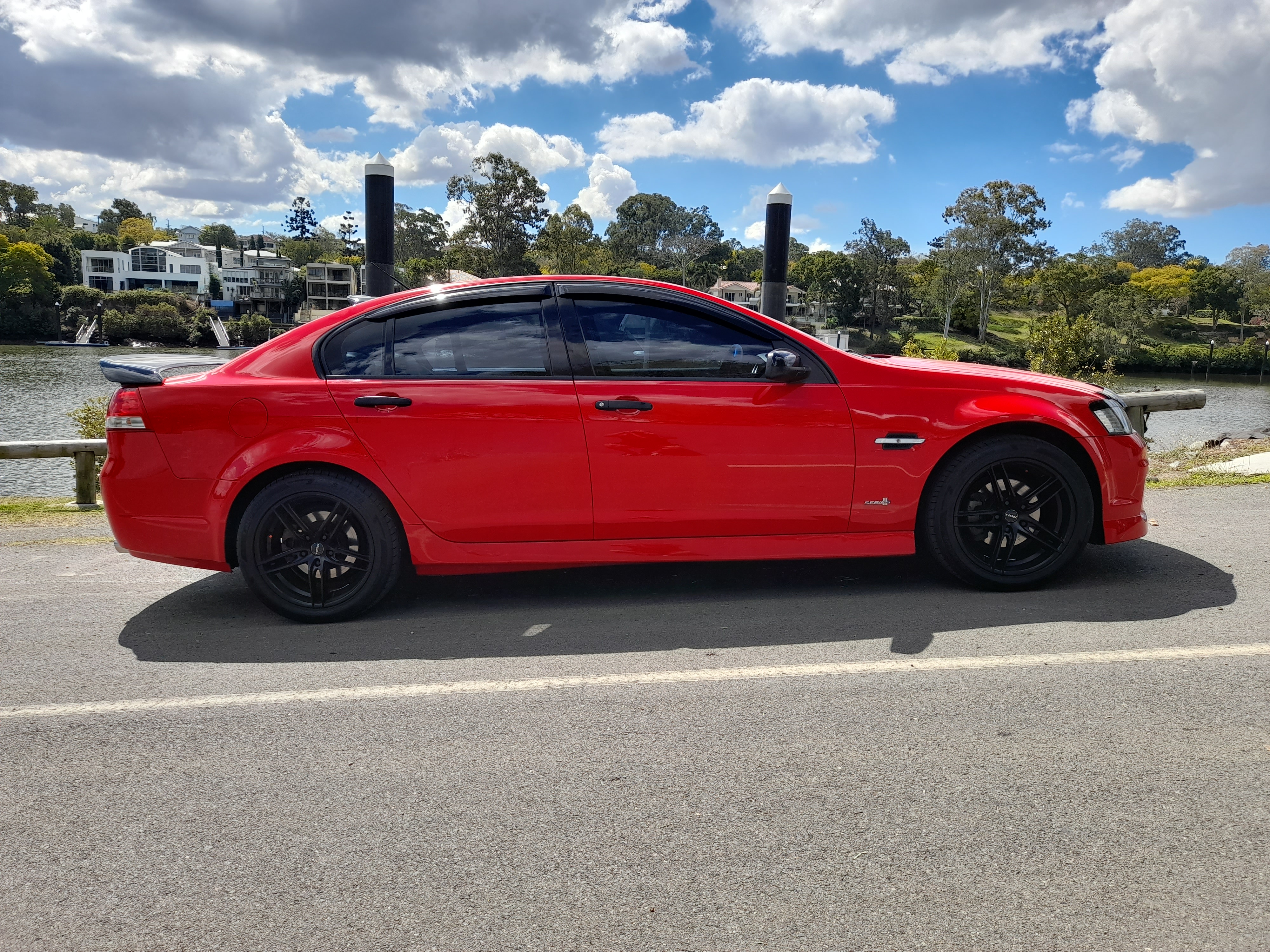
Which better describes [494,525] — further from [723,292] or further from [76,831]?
[723,292]

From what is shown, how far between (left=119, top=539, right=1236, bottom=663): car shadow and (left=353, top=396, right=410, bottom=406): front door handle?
1.06m

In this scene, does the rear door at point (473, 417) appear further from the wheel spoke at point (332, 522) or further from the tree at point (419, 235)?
the tree at point (419, 235)

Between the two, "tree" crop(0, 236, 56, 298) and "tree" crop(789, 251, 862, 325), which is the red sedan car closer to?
"tree" crop(789, 251, 862, 325)

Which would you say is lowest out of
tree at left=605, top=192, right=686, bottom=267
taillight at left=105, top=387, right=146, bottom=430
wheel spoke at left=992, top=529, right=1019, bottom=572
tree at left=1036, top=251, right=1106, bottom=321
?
wheel spoke at left=992, top=529, right=1019, bottom=572

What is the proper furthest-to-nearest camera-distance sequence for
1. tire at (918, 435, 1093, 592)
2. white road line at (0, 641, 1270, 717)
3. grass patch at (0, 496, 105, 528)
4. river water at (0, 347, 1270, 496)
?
river water at (0, 347, 1270, 496)
grass patch at (0, 496, 105, 528)
tire at (918, 435, 1093, 592)
white road line at (0, 641, 1270, 717)

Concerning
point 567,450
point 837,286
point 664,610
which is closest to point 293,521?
point 567,450

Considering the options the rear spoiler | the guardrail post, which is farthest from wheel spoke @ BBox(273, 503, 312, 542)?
the guardrail post

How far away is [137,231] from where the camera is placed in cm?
16675

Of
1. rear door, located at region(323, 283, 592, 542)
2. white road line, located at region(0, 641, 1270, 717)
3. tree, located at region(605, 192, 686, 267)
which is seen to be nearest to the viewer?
white road line, located at region(0, 641, 1270, 717)

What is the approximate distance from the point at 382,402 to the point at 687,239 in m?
138

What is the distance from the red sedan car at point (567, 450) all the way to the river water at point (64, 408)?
9376 millimetres

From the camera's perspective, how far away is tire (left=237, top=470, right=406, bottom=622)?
13.3ft

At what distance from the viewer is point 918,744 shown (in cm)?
278

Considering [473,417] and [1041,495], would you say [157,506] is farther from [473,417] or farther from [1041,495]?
[1041,495]
